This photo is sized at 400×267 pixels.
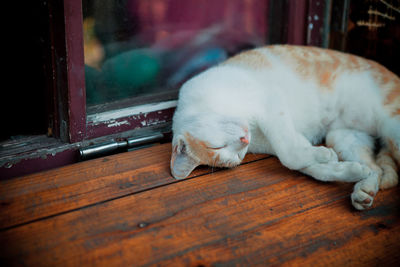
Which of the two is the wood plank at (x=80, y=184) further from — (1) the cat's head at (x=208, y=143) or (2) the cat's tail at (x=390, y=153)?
(2) the cat's tail at (x=390, y=153)

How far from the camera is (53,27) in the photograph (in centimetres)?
146

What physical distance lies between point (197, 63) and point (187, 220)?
113 centimetres

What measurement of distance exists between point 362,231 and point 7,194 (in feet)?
4.44

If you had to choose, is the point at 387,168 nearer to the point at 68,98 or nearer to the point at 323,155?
the point at 323,155

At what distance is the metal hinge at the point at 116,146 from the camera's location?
1663mm

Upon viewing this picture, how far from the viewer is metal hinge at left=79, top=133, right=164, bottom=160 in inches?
65.5

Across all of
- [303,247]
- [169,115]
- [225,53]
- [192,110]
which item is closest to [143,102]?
[169,115]

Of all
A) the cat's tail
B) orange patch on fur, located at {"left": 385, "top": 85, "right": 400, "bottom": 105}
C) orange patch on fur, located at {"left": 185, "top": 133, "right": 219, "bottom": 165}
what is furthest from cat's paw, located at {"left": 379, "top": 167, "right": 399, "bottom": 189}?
orange patch on fur, located at {"left": 185, "top": 133, "right": 219, "bottom": 165}

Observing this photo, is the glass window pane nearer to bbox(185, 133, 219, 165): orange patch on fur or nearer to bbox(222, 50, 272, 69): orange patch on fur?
bbox(222, 50, 272, 69): orange patch on fur

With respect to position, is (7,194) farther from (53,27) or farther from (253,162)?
(253,162)

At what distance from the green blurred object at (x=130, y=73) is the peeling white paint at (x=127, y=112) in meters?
0.13

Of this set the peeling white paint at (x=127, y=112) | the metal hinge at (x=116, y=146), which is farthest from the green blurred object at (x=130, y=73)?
the metal hinge at (x=116, y=146)

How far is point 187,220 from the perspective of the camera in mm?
1271

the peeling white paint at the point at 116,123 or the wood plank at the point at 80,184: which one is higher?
the peeling white paint at the point at 116,123
